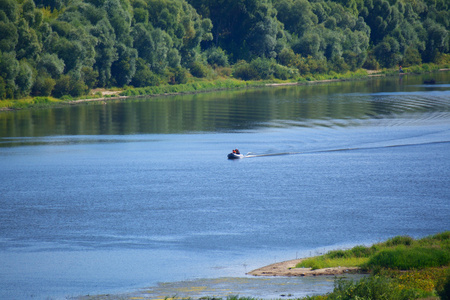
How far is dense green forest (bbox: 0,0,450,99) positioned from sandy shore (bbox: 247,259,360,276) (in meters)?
71.7

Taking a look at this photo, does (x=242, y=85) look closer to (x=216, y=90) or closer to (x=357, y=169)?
(x=216, y=90)

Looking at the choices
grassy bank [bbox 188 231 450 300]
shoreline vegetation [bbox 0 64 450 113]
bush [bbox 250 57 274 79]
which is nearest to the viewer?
grassy bank [bbox 188 231 450 300]

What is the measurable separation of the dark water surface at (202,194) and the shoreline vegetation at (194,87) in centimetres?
961

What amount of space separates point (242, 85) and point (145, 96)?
28.0 m

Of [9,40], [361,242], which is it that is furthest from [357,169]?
[9,40]

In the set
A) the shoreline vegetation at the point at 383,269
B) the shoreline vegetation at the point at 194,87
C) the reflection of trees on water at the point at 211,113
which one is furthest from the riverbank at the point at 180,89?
the shoreline vegetation at the point at 383,269

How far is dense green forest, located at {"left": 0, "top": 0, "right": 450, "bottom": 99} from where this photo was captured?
96.9 meters

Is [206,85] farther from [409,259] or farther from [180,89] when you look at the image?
[409,259]

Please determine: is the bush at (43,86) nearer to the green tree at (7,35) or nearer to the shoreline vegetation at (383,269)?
the green tree at (7,35)

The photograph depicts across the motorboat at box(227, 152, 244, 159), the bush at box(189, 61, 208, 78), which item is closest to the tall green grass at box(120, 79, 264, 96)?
the bush at box(189, 61, 208, 78)

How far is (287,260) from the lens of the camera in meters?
29.2

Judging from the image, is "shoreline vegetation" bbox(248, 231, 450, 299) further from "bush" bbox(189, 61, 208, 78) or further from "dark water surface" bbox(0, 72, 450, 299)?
"bush" bbox(189, 61, 208, 78)

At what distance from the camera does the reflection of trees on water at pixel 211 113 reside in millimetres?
76375

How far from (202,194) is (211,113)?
46044 millimetres
